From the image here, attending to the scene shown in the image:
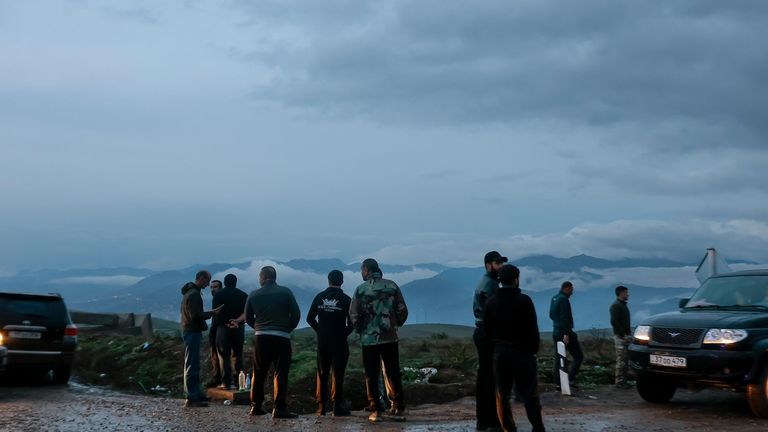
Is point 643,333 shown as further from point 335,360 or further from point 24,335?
point 24,335

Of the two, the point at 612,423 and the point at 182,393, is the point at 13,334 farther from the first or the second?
the point at 612,423

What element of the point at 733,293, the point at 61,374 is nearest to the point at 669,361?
the point at 733,293

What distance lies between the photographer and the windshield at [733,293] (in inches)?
508

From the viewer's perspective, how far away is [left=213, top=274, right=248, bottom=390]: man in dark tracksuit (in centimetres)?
1450

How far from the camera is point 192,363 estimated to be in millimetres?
13055

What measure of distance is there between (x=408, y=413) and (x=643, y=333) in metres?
3.70

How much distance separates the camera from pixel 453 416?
Answer: 12.3 metres

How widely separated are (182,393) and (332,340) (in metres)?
6.70

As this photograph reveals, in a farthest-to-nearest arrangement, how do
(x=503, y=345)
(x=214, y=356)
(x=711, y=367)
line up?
(x=214, y=356)
(x=711, y=367)
(x=503, y=345)

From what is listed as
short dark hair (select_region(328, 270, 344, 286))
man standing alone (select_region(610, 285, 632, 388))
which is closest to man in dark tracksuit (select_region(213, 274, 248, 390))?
short dark hair (select_region(328, 270, 344, 286))

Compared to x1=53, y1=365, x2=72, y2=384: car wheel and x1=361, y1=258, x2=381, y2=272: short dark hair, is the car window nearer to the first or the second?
x1=53, y1=365, x2=72, y2=384: car wheel

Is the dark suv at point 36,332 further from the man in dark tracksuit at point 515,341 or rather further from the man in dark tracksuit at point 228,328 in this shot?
the man in dark tracksuit at point 515,341

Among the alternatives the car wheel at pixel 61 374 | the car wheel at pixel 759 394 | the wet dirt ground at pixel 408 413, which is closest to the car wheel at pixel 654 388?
the wet dirt ground at pixel 408 413

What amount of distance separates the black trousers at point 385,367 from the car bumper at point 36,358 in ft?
25.3
